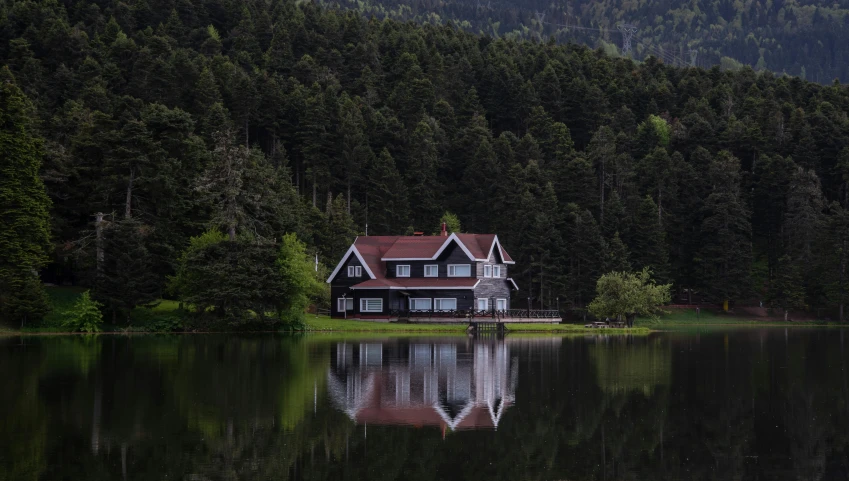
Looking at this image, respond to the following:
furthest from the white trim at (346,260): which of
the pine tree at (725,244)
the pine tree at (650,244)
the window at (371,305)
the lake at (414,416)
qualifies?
the pine tree at (725,244)

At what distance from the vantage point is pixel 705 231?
112562 millimetres

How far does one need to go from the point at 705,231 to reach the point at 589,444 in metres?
91.5

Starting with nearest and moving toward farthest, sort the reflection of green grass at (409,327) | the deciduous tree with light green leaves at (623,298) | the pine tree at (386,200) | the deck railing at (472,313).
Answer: the reflection of green grass at (409,327)
the deck railing at (472,313)
the deciduous tree with light green leaves at (623,298)
the pine tree at (386,200)

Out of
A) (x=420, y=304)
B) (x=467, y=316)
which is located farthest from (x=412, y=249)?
(x=467, y=316)

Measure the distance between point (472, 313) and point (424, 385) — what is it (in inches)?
1748

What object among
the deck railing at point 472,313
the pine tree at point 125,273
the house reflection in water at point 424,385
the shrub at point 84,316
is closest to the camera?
the house reflection in water at point 424,385

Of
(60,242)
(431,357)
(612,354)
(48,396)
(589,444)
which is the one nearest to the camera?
(589,444)

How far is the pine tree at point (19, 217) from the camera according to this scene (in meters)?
65.1

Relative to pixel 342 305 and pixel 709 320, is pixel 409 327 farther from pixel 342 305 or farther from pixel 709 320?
pixel 709 320

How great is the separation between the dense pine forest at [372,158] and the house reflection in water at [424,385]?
71.1 ft

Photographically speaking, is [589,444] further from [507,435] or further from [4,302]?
[4,302]

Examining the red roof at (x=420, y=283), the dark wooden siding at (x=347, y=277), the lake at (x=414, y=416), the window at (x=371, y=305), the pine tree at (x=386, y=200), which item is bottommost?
the lake at (x=414, y=416)

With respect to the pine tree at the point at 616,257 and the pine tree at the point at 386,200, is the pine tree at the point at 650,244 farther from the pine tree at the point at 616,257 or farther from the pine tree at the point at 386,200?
the pine tree at the point at 386,200

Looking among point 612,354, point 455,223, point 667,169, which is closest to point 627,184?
point 667,169
